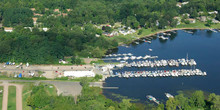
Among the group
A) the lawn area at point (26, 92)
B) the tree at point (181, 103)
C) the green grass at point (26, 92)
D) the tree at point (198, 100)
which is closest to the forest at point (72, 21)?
the green grass at point (26, 92)

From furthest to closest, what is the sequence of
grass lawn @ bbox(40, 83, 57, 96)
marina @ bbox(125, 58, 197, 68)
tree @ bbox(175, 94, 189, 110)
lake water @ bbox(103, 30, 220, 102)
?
marina @ bbox(125, 58, 197, 68) < lake water @ bbox(103, 30, 220, 102) < grass lawn @ bbox(40, 83, 57, 96) < tree @ bbox(175, 94, 189, 110)

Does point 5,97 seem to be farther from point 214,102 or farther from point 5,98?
point 214,102

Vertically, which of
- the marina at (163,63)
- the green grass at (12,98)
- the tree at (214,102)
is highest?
the marina at (163,63)

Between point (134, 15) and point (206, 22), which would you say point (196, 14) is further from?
point (134, 15)

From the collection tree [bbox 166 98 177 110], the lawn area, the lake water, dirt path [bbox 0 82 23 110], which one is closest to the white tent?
the lake water

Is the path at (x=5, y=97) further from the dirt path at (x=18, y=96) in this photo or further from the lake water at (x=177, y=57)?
the lake water at (x=177, y=57)

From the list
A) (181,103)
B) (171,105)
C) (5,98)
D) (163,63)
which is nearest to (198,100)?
(181,103)

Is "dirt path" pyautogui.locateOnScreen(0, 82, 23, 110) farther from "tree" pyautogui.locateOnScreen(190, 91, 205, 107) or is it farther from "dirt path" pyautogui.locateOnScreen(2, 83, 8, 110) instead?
"tree" pyautogui.locateOnScreen(190, 91, 205, 107)
